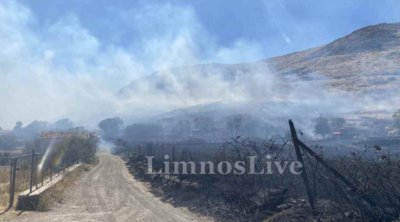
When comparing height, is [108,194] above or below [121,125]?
below

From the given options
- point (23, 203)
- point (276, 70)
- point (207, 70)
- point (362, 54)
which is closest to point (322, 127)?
point (23, 203)

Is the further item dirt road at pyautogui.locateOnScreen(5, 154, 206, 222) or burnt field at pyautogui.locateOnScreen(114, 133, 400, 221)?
dirt road at pyautogui.locateOnScreen(5, 154, 206, 222)

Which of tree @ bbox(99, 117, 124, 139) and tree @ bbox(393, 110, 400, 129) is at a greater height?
tree @ bbox(99, 117, 124, 139)

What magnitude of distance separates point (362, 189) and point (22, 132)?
209433mm

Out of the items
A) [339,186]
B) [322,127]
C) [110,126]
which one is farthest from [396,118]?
[110,126]

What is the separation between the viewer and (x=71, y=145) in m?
35.1

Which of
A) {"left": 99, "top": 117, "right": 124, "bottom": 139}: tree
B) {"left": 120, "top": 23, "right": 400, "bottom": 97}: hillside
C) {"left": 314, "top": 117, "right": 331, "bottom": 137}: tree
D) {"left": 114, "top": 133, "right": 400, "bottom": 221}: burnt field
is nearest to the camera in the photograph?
{"left": 114, "top": 133, "right": 400, "bottom": 221}: burnt field

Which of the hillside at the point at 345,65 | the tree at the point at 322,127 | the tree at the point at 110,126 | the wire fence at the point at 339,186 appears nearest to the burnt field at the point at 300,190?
the wire fence at the point at 339,186

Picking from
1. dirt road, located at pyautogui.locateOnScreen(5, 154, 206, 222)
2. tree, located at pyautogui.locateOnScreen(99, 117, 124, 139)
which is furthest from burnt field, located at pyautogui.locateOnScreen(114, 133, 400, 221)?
tree, located at pyautogui.locateOnScreen(99, 117, 124, 139)

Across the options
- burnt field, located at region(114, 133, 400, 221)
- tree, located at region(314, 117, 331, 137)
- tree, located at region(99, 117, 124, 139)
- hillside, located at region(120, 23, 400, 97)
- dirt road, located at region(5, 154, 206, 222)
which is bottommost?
dirt road, located at region(5, 154, 206, 222)

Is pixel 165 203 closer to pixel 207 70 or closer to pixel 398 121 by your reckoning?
pixel 398 121

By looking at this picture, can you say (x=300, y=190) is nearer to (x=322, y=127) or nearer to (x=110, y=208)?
(x=110, y=208)

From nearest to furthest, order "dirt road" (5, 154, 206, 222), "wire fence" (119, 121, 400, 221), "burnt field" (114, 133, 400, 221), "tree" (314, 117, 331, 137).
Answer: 1. "wire fence" (119, 121, 400, 221)
2. "burnt field" (114, 133, 400, 221)
3. "dirt road" (5, 154, 206, 222)
4. "tree" (314, 117, 331, 137)

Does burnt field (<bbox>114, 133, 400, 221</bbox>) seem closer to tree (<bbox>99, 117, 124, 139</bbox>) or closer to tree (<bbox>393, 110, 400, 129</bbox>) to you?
tree (<bbox>393, 110, 400, 129</bbox>)
